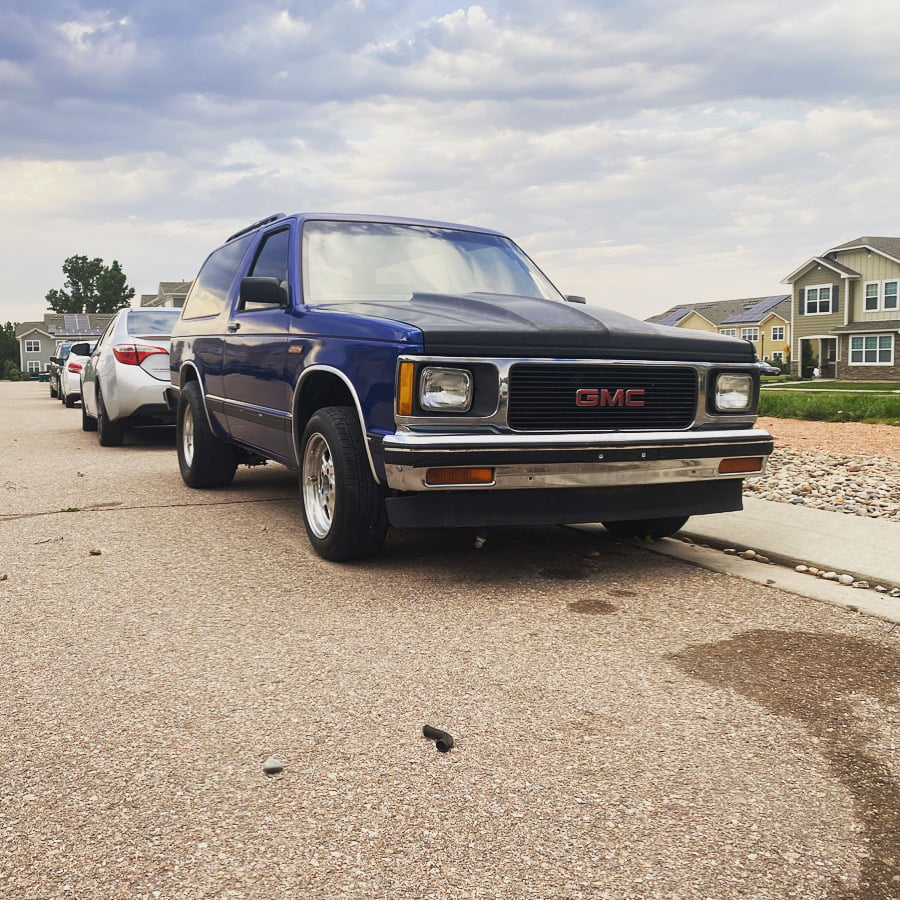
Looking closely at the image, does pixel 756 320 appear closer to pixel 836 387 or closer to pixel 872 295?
pixel 872 295

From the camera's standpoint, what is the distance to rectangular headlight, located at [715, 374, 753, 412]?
5504mm

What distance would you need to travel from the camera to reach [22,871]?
2.38m

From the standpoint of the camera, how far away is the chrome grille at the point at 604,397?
16.1 ft

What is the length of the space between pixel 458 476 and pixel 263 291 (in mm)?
2024

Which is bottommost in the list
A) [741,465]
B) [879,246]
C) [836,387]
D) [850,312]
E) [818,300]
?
[836,387]

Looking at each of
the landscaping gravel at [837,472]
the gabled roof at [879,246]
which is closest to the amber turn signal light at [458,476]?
the landscaping gravel at [837,472]

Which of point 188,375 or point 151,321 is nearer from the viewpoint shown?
point 188,375

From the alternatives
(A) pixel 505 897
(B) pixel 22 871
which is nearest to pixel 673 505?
(A) pixel 505 897

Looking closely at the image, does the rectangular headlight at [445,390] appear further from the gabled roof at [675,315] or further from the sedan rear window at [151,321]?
the gabled roof at [675,315]

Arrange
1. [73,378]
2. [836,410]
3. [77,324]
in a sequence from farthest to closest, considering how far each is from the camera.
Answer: [77,324] → [73,378] → [836,410]

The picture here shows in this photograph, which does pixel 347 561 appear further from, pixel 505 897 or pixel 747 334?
pixel 747 334

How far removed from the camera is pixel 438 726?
3.28m

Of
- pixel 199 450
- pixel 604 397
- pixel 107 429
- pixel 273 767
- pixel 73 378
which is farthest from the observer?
pixel 73 378

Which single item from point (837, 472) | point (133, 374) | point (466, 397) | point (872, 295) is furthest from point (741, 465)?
point (872, 295)
